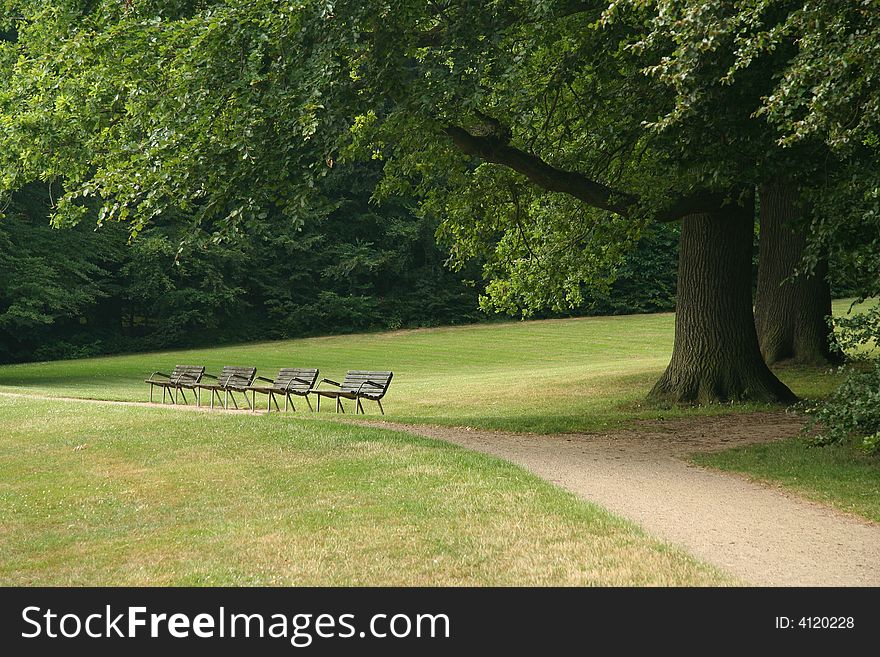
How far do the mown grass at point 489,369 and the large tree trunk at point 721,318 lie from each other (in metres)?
0.76

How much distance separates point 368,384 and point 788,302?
32.4ft

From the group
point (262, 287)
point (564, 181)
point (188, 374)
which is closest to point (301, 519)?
point (564, 181)

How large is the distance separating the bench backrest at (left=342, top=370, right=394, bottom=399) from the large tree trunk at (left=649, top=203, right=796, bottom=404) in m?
5.38

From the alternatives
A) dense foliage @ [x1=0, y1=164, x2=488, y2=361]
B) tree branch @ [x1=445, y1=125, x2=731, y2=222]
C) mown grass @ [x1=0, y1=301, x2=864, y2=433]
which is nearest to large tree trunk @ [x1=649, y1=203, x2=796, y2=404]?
mown grass @ [x1=0, y1=301, x2=864, y2=433]

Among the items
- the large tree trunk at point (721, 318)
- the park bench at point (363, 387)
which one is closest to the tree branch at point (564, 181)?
the large tree trunk at point (721, 318)

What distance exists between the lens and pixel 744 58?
27.7ft

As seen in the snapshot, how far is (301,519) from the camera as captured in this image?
8.50m

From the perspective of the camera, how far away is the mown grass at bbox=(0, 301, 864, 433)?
751 inches

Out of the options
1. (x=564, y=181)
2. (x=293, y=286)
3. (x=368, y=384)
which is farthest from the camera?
(x=293, y=286)

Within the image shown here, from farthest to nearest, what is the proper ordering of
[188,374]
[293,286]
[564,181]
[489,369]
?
[293,286], [489,369], [188,374], [564,181]

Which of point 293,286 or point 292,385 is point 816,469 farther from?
point 293,286

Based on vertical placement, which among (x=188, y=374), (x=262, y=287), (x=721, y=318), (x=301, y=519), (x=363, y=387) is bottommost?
(x=188, y=374)

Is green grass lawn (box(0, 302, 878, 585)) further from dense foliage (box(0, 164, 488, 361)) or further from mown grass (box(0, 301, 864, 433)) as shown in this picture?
dense foliage (box(0, 164, 488, 361))

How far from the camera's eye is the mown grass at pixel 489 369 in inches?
751
